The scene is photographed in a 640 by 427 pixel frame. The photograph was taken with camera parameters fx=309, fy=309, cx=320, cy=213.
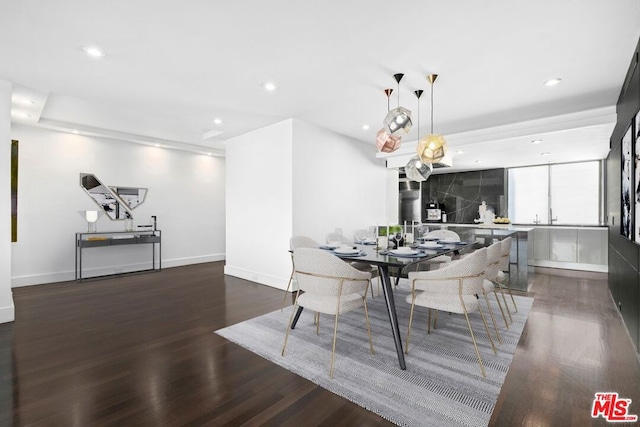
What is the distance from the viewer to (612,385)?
6.81ft

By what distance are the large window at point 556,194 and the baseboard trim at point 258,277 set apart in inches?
242

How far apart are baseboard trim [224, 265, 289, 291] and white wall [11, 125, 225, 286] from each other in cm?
180

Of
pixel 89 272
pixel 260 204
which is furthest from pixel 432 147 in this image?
pixel 89 272

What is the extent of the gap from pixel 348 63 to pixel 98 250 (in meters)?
5.51

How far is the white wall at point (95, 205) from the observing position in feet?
16.4

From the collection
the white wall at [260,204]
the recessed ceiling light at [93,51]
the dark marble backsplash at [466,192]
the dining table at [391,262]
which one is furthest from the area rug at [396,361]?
the dark marble backsplash at [466,192]

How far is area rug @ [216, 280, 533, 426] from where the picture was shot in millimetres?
1841

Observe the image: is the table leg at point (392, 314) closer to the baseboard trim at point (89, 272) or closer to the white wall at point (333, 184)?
the white wall at point (333, 184)

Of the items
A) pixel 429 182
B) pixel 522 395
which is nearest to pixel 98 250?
pixel 522 395

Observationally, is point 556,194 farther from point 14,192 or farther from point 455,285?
point 14,192

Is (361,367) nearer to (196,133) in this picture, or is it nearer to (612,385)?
(612,385)

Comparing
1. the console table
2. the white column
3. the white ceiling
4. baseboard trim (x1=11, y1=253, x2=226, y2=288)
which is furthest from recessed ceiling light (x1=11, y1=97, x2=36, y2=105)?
baseboard trim (x1=11, y1=253, x2=226, y2=288)

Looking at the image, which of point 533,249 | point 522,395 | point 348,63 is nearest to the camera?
point 522,395

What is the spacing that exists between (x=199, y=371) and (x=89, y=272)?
4.61 meters
